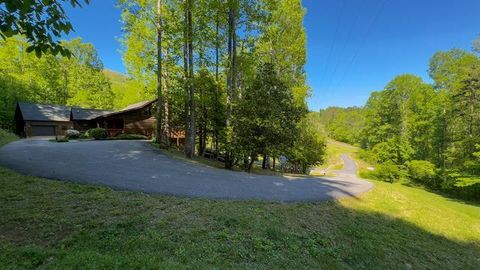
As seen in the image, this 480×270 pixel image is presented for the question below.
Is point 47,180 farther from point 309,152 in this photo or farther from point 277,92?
point 309,152

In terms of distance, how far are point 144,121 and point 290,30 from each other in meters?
18.7

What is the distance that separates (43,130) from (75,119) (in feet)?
12.8

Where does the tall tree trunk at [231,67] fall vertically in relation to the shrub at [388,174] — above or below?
above

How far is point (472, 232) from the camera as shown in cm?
854

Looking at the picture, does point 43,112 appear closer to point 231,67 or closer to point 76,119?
point 76,119

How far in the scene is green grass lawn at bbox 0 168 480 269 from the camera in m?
3.84

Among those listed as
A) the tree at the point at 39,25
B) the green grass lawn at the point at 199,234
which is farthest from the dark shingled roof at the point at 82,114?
the tree at the point at 39,25

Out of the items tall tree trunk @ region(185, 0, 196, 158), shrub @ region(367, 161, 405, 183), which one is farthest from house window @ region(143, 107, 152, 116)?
shrub @ region(367, 161, 405, 183)

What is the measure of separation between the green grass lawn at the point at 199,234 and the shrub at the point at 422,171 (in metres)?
19.8

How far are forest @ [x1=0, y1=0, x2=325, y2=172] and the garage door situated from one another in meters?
14.2

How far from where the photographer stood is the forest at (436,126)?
21344mm

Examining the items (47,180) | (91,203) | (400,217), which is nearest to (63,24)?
(91,203)

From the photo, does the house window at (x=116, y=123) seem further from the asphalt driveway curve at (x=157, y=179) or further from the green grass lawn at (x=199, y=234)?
the green grass lawn at (x=199, y=234)

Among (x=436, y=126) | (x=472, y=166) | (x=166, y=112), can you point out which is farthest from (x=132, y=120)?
(x=436, y=126)
